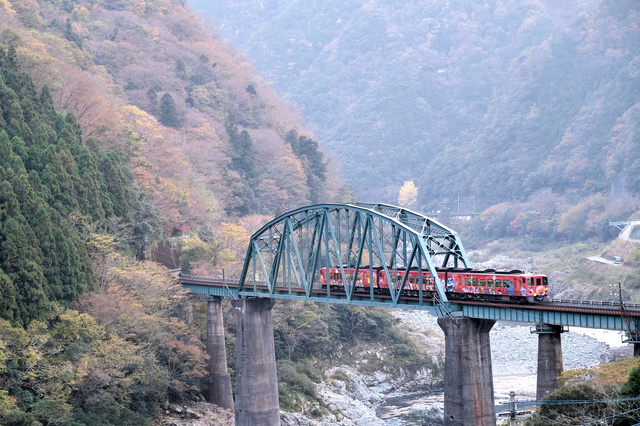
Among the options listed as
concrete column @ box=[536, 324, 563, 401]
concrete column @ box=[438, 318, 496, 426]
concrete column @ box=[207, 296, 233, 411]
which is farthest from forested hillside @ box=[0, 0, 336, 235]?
concrete column @ box=[536, 324, 563, 401]

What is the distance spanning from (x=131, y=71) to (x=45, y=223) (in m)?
55.3

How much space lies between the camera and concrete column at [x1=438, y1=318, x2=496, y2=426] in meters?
36.9

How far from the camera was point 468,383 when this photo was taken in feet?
121

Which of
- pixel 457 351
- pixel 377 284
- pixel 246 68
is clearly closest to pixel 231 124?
pixel 246 68

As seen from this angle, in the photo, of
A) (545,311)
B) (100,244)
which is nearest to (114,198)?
(100,244)

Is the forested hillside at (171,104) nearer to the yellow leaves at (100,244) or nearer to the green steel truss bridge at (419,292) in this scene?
the yellow leaves at (100,244)

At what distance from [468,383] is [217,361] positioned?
80.3 ft

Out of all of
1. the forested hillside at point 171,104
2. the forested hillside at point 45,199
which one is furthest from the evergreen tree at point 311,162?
the forested hillside at point 45,199

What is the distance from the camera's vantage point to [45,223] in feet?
163

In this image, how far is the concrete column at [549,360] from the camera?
3762 cm

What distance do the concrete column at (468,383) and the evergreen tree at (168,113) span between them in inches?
2409

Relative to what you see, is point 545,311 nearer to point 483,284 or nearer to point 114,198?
point 483,284

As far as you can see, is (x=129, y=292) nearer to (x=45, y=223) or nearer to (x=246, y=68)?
(x=45, y=223)

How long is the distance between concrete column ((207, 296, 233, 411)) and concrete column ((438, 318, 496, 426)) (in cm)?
2298
